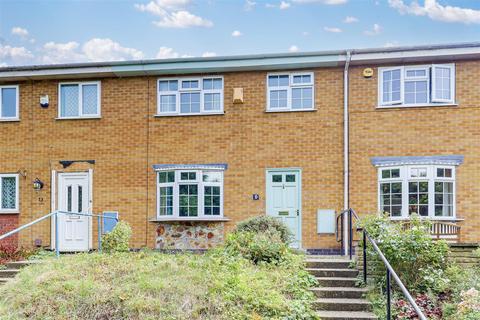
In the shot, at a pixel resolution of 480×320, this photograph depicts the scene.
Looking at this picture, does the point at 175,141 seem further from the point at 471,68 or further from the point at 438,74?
the point at 471,68

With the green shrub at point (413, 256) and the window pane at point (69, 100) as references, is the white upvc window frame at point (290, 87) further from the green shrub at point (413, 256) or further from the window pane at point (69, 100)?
the window pane at point (69, 100)

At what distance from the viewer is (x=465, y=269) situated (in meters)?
8.12

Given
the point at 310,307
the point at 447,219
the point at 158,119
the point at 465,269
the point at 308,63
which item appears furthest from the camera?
the point at 158,119

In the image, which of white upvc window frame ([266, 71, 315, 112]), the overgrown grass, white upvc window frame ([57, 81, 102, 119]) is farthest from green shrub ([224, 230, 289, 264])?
white upvc window frame ([57, 81, 102, 119])

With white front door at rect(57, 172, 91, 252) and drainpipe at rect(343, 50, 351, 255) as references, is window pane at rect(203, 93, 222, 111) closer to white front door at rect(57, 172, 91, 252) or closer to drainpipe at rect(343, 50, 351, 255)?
drainpipe at rect(343, 50, 351, 255)

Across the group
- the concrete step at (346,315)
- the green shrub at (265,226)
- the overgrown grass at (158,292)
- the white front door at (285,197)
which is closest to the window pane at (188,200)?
the white front door at (285,197)

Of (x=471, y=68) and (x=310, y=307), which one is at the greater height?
(x=471, y=68)

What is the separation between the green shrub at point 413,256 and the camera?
735cm

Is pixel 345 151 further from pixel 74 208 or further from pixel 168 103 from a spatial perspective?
pixel 74 208

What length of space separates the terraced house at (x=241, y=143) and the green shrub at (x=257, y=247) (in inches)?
130

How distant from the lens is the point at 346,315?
22.0ft

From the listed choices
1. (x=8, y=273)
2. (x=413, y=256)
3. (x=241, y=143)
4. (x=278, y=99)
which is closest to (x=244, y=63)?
Result: (x=278, y=99)

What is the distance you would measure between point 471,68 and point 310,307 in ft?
26.4

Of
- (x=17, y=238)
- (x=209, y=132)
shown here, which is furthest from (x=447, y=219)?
(x=17, y=238)
